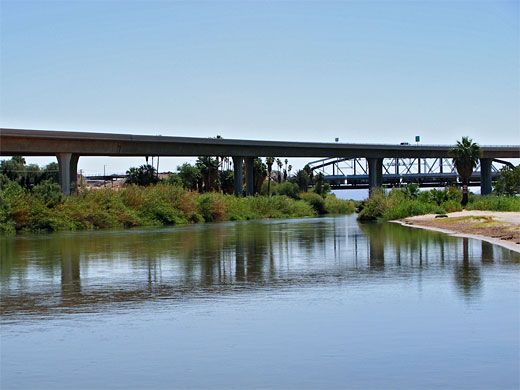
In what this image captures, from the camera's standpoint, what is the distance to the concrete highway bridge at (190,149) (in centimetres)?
7212

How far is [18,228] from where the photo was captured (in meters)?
57.9

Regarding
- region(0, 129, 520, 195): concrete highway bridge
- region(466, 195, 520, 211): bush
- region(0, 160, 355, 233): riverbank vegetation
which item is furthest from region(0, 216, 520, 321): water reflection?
region(0, 129, 520, 195): concrete highway bridge

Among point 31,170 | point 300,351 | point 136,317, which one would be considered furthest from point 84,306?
point 31,170

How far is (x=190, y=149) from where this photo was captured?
89.5 meters

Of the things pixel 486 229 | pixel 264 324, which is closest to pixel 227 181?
pixel 486 229

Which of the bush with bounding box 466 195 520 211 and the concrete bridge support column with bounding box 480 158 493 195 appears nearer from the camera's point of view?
the bush with bounding box 466 195 520 211

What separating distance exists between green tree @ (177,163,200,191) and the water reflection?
7956 cm

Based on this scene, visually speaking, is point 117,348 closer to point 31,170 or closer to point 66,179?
point 66,179

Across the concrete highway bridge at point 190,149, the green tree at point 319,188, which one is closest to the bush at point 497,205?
the concrete highway bridge at point 190,149

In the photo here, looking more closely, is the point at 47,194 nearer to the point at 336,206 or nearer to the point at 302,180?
the point at 336,206

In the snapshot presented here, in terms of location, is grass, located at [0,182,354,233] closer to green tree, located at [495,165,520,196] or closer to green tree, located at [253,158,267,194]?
green tree, located at [253,158,267,194]

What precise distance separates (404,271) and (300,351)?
36.9 ft

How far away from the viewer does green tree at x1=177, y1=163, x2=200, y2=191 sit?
383ft

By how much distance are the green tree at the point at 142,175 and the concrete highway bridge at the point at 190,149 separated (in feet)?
42.7
